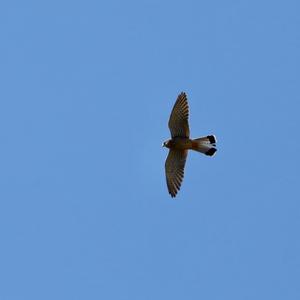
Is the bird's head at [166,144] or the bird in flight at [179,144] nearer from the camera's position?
the bird in flight at [179,144]

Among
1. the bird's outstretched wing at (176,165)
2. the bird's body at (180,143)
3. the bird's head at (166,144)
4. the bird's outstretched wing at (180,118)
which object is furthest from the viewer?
the bird's outstretched wing at (176,165)

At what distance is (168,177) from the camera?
33.8m

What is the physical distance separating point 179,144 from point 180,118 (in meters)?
0.78

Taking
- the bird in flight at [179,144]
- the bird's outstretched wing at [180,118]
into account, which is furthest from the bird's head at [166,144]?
the bird's outstretched wing at [180,118]

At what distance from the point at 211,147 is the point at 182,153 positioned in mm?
959

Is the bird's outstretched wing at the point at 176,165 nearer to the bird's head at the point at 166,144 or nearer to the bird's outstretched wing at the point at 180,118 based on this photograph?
the bird's head at the point at 166,144

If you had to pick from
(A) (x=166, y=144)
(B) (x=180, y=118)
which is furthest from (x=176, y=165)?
(B) (x=180, y=118)

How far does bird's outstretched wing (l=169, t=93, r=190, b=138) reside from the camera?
1296 inches

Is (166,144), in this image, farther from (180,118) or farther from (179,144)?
(180,118)

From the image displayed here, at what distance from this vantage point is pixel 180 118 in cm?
3306

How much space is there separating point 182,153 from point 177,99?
173cm

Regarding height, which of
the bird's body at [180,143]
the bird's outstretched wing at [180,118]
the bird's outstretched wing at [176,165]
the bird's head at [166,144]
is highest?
the bird's outstretched wing at [180,118]

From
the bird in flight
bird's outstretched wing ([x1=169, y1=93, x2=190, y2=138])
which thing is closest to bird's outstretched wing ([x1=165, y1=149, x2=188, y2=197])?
Answer: the bird in flight

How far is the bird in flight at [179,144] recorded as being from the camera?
33.0 meters
